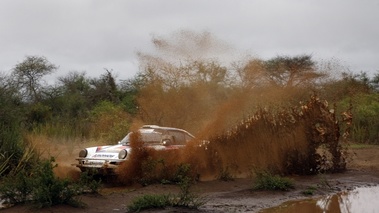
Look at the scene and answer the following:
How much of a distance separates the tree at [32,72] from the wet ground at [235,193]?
102ft

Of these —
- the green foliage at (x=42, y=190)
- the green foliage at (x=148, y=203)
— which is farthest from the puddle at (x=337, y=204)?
the green foliage at (x=42, y=190)

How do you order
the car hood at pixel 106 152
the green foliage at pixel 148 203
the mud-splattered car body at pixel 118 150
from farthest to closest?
the car hood at pixel 106 152, the mud-splattered car body at pixel 118 150, the green foliage at pixel 148 203

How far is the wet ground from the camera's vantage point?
10.2m

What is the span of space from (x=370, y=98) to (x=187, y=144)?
77.9 feet

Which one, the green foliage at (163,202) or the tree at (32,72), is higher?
the tree at (32,72)

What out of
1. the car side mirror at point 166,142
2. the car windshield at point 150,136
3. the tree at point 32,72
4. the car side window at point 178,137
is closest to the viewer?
the car windshield at point 150,136

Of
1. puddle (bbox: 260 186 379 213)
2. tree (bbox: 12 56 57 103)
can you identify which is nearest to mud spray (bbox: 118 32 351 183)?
puddle (bbox: 260 186 379 213)

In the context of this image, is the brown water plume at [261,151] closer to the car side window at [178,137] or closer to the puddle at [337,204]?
the car side window at [178,137]

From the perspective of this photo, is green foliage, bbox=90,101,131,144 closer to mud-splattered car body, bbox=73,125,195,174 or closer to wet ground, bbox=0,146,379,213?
mud-splattered car body, bbox=73,125,195,174

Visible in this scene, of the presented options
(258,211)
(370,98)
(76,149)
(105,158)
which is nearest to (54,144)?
(76,149)

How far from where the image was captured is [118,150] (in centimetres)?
1338

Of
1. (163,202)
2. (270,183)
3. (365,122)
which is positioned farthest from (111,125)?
(365,122)

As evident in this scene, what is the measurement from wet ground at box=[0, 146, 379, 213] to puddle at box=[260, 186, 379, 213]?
0.22 meters

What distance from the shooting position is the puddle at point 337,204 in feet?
34.7
